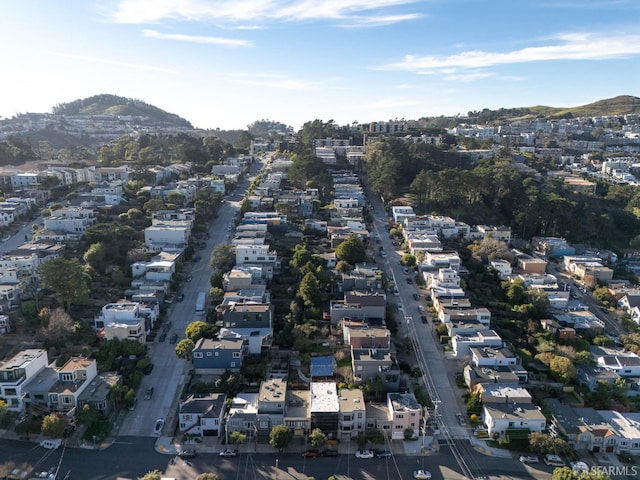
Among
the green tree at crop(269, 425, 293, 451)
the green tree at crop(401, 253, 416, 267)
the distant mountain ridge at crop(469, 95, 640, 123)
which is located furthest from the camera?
the distant mountain ridge at crop(469, 95, 640, 123)

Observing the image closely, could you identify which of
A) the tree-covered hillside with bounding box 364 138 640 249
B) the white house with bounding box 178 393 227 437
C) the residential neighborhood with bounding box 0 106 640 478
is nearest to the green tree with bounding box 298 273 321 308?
the residential neighborhood with bounding box 0 106 640 478

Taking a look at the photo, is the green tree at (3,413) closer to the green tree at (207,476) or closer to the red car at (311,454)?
the green tree at (207,476)

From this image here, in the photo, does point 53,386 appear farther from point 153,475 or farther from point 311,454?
point 311,454

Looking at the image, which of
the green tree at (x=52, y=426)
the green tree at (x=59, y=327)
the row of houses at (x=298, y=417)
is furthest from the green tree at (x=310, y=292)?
the green tree at (x=52, y=426)

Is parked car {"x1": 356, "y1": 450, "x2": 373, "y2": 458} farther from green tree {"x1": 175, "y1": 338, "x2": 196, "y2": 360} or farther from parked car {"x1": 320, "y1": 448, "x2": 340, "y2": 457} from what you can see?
green tree {"x1": 175, "y1": 338, "x2": 196, "y2": 360}

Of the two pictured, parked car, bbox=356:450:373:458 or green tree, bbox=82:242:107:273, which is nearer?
parked car, bbox=356:450:373:458

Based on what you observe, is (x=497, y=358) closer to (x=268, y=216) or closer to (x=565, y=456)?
(x=565, y=456)

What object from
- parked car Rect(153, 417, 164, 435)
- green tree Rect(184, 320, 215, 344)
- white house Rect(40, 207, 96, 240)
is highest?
white house Rect(40, 207, 96, 240)
